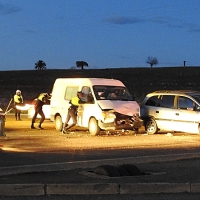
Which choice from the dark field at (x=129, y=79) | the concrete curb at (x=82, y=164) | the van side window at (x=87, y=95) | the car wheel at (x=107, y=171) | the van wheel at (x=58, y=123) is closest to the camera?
the car wheel at (x=107, y=171)

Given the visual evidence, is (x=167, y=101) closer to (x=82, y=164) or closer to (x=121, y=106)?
(x=121, y=106)

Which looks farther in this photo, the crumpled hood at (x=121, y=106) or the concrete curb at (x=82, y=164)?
the crumpled hood at (x=121, y=106)

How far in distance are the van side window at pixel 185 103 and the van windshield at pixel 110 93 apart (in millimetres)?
1957

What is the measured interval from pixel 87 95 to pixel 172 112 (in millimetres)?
3141

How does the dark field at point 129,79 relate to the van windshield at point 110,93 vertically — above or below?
above

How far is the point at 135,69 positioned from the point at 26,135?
6562 cm

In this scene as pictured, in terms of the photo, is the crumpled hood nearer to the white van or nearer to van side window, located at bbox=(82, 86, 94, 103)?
the white van

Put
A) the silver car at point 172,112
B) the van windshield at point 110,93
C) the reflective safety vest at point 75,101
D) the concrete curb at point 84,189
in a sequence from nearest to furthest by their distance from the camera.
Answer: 1. the concrete curb at point 84,189
2. the silver car at point 172,112
3. the van windshield at point 110,93
4. the reflective safety vest at point 75,101

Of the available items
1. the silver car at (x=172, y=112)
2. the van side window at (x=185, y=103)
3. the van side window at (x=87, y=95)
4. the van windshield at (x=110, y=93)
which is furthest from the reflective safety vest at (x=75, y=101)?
the van side window at (x=185, y=103)

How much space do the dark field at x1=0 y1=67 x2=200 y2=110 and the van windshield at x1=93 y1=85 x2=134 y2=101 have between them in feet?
94.6

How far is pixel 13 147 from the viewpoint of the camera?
15.5 m

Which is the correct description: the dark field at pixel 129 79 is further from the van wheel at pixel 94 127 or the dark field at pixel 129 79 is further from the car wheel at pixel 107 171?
the car wheel at pixel 107 171

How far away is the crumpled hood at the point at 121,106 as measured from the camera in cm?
1958

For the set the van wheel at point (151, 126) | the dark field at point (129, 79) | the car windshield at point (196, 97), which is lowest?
the van wheel at point (151, 126)
